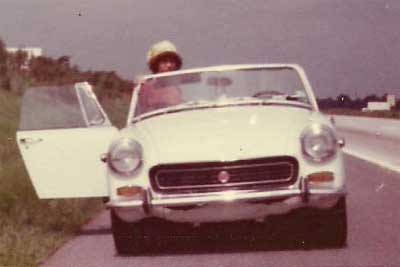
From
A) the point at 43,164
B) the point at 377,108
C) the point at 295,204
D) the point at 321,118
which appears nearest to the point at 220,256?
the point at 295,204

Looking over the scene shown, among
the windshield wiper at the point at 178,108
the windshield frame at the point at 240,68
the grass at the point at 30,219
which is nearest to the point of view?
the grass at the point at 30,219

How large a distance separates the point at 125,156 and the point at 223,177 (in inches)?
32.1

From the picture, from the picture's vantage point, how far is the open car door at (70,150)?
876 centimetres

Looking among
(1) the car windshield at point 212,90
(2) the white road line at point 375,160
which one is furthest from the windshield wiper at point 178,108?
(2) the white road line at point 375,160

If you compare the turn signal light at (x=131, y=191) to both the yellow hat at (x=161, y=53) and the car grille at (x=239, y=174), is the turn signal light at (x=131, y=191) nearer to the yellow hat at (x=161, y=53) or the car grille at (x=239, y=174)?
the car grille at (x=239, y=174)

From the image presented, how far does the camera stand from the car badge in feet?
24.7

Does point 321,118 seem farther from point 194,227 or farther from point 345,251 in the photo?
point 194,227

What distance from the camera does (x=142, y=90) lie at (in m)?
9.15

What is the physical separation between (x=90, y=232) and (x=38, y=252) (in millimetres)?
1592

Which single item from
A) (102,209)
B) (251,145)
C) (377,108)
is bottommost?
(377,108)

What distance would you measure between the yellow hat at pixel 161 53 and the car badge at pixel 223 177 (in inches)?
96.3

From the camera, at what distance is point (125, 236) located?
8.04 metres

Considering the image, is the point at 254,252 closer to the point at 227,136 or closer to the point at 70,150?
the point at 227,136

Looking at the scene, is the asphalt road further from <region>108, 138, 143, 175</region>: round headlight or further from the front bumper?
<region>108, 138, 143, 175</region>: round headlight
